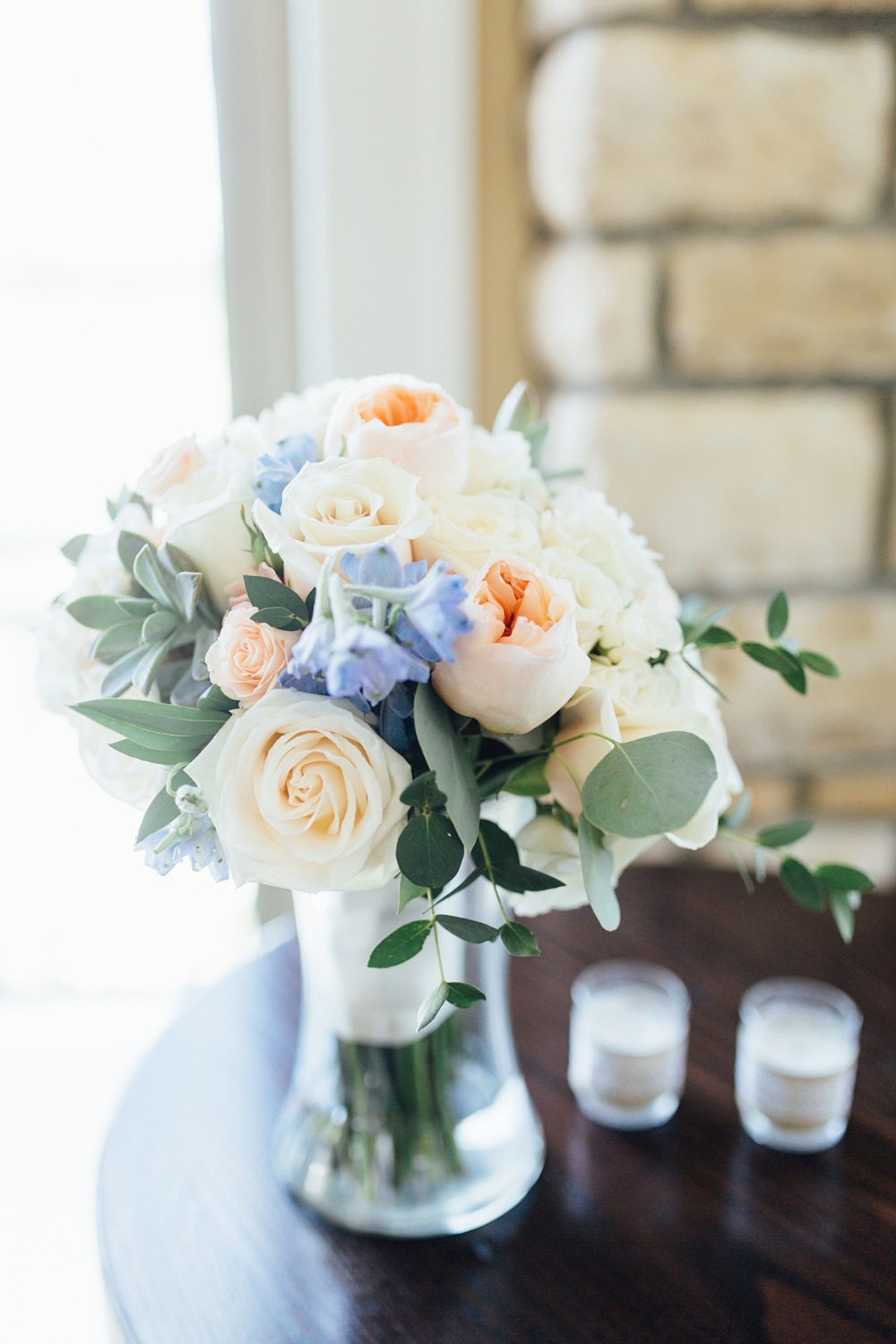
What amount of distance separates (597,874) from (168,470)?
29 cm

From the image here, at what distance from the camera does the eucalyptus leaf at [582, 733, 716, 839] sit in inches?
18.6

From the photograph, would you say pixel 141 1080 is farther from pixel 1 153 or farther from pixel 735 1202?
pixel 1 153

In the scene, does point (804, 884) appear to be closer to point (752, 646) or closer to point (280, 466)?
point (752, 646)

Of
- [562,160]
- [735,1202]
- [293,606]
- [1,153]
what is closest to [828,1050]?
[735,1202]

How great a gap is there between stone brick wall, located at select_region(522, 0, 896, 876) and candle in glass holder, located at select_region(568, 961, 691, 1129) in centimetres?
A: 47

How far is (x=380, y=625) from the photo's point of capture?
413 mm

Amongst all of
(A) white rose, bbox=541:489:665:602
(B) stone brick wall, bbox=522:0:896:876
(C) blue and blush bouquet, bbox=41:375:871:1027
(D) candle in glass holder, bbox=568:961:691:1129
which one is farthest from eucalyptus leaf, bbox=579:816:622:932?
(B) stone brick wall, bbox=522:0:896:876

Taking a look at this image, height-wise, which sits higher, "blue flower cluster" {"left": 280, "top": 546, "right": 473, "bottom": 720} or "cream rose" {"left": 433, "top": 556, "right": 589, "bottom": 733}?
"blue flower cluster" {"left": 280, "top": 546, "right": 473, "bottom": 720}

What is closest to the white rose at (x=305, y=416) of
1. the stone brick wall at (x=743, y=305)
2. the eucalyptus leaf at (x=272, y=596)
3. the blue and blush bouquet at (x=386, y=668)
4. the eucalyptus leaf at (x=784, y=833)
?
the blue and blush bouquet at (x=386, y=668)

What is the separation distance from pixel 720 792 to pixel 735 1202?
0.93 ft

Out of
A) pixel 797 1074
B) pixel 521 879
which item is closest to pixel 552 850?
pixel 521 879

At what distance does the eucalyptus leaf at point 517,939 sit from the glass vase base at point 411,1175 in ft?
0.60

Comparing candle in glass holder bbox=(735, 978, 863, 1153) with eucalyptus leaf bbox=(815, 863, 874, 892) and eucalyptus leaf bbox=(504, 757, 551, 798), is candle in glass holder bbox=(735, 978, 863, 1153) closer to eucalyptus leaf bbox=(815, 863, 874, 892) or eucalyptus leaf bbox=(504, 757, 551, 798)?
eucalyptus leaf bbox=(815, 863, 874, 892)

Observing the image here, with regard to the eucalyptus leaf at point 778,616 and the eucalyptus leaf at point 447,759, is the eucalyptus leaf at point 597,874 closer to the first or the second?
the eucalyptus leaf at point 447,759
